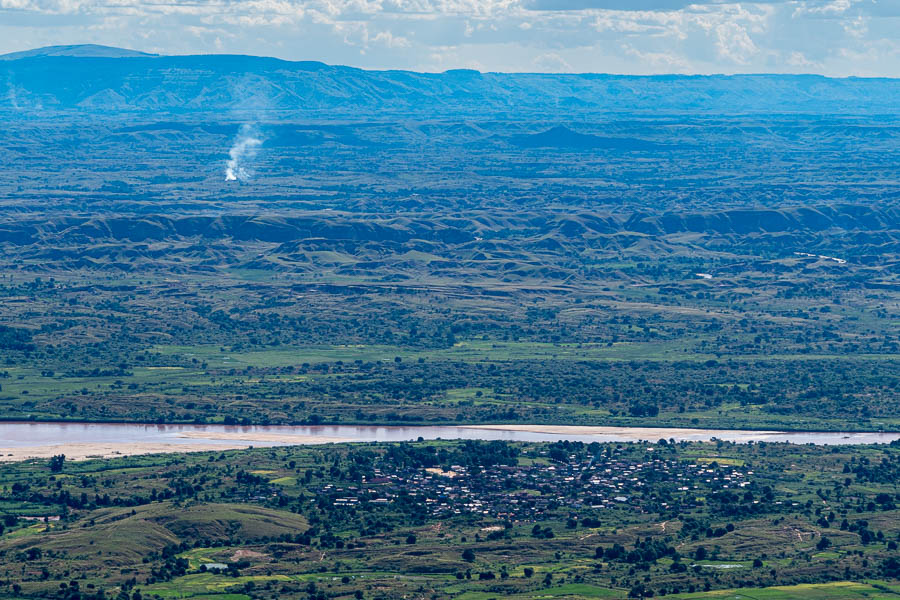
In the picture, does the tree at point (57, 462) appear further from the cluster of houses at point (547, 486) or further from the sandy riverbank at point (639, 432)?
the sandy riverbank at point (639, 432)

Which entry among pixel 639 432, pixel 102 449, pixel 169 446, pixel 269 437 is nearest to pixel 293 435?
pixel 269 437

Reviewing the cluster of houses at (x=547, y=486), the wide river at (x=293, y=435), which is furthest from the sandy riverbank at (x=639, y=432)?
the cluster of houses at (x=547, y=486)

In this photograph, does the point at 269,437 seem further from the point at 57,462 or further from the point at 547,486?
the point at 547,486

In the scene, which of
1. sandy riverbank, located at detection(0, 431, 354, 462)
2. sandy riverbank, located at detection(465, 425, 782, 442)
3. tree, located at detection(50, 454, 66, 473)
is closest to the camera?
tree, located at detection(50, 454, 66, 473)

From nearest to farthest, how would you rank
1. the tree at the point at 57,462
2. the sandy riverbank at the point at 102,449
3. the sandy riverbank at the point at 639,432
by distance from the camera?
the tree at the point at 57,462 < the sandy riverbank at the point at 102,449 < the sandy riverbank at the point at 639,432

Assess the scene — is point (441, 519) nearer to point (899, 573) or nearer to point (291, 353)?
point (899, 573)

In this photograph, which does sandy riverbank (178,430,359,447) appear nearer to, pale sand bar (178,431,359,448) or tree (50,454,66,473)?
pale sand bar (178,431,359,448)

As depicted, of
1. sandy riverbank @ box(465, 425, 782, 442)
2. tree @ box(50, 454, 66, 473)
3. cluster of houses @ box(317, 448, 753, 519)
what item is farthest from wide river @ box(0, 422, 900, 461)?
cluster of houses @ box(317, 448, 753, 519)

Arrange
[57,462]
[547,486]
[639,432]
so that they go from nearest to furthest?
[547,486] → [57,462] → [639,432]
